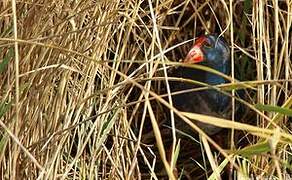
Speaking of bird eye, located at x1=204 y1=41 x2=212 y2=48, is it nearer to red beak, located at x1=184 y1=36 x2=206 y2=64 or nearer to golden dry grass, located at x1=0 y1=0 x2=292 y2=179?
red beak, located at x1=184 y1=36 x2=206 y2=64

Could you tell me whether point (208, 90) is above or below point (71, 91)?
below

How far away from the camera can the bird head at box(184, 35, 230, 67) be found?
7.34 ft

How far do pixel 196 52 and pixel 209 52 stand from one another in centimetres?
11

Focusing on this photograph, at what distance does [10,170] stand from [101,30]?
1.31 ft

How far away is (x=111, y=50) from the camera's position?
1.73 metres

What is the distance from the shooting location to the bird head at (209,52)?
2.24 m

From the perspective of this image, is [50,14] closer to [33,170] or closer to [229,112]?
[33,170]

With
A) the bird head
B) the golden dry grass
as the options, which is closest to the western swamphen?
the bird head

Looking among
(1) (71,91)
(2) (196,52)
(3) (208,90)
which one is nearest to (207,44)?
(2) (196,52)

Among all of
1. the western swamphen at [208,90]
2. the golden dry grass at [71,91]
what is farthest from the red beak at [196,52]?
the golden dry grass at [71,91]

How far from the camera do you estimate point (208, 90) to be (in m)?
2.29

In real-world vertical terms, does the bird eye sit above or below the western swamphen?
above

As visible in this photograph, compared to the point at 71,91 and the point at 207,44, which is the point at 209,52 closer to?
the point at 207,44

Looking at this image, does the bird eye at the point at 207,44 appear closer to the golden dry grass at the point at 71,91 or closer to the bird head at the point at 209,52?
the bird head at the point at 209,52
